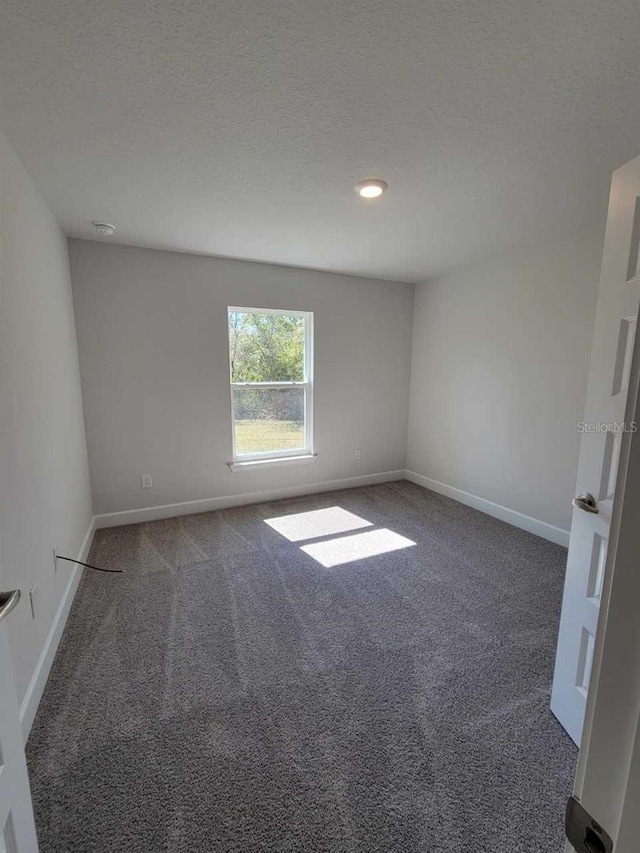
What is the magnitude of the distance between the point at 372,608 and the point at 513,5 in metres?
2.56

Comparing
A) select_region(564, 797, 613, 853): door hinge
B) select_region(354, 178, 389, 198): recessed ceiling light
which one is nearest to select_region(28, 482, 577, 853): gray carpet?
select_region(564, 797, 613, 853): door hinge

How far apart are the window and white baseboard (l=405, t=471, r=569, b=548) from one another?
1.51 metres

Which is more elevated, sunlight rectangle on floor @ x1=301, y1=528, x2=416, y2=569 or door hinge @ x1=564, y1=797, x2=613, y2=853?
door hinge @ x1=564, y1=797, x2=613, y2=853

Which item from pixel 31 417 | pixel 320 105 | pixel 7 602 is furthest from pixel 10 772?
pixel 320 105

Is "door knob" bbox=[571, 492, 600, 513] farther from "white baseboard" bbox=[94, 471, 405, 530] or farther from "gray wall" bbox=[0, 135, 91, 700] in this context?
"white baseboard" bbox=[94, 471, 405, 530]

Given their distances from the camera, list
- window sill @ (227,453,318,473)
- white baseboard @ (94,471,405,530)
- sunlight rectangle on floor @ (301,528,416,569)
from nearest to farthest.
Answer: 1. sunlight rectangle on floor @ (301,528,416,569)
2. white baseboard @ (94,471,405,530)
3. window sill @ (227,453,318,473)

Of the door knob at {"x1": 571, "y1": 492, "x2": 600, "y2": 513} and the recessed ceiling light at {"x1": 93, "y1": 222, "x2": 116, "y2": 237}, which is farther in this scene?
the recessed ceiling light at {"x1": 93, "y1": 222, "x2": 116, "y2": 237}

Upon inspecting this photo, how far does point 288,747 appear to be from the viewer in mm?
1396

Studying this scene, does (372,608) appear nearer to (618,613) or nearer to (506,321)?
(618,613)

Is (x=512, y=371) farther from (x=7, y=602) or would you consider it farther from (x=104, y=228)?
(x=7, y=602)

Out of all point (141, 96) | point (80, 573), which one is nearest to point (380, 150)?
point (141, 96)

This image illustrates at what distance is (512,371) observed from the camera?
10.9 feet

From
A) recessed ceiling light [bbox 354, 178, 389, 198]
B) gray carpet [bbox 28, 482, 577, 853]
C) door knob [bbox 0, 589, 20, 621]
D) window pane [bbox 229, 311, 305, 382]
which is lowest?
gray carpet [bbox 28, 482, 577, 853]

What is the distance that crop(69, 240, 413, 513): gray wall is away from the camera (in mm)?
3117
